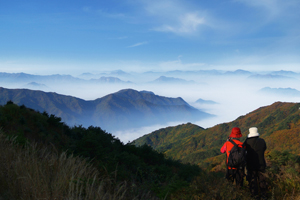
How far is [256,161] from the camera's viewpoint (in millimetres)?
5156

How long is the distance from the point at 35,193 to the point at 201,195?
3362mm

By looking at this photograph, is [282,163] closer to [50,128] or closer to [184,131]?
[50,128]

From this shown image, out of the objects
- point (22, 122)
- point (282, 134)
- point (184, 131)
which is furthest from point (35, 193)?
point (184, 131)

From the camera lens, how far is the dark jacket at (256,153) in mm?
5125

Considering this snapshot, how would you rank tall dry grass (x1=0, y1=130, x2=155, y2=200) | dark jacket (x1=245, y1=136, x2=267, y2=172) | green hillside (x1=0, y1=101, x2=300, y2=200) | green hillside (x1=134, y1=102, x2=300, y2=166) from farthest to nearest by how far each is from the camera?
1. green hillside (x1=134, y1=102, x2=300, y2=166)
2. dark jacket (x1=245, y1=136, x2=267, y2=172)
3. green hillside (x1=0, y1=101, x2=300, y2=200)
4. tall dry grass (x1=0, y1=130, x2=155, y2=200)

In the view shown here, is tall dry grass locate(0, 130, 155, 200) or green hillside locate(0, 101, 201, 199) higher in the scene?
tall dry grass locate(0, 130, 155, 200)

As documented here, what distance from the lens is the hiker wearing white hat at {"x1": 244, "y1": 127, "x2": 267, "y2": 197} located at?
513cm

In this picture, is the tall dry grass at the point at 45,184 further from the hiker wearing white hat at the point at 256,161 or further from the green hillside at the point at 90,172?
the hiker wearing white hat at the point at 256,161

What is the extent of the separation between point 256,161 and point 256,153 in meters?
0.22

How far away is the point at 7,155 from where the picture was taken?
126 inches

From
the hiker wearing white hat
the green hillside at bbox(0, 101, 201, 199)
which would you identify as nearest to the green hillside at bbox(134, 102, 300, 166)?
the green hillside at bbox(0, 101, 201, 199)

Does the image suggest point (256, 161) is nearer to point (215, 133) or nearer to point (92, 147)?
point (92, 147)

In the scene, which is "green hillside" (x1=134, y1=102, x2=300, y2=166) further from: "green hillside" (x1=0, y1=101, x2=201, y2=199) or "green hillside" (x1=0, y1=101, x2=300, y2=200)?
"green hillside" (x1=0, y1=101, x2=300, y2=200)

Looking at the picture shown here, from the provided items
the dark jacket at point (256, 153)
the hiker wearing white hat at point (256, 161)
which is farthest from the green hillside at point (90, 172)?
the dark jacket at point (256, 153)
